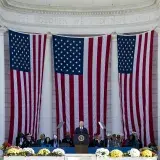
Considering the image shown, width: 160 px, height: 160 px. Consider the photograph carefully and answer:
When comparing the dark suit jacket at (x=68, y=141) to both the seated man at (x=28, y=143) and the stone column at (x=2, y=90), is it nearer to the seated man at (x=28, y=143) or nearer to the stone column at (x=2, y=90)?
the seated man at (x=28, y=143)

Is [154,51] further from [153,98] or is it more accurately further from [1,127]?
[1,127]

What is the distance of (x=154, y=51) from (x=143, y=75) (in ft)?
6.26

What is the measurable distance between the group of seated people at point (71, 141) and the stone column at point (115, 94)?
2468 mm

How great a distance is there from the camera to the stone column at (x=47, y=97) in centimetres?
4416

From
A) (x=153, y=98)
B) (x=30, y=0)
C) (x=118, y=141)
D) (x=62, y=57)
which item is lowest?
(x=118, y=141)

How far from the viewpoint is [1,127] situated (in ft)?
136

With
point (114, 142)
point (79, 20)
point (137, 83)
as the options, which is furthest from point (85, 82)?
point (114, 142)

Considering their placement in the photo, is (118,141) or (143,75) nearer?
(118,141)

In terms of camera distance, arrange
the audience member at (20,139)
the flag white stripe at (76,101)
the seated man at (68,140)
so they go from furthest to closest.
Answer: the flag white stripe at (76,101) < the audience member at (20,139) < the seated man at (68,140)

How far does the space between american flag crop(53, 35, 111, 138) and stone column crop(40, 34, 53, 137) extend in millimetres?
536

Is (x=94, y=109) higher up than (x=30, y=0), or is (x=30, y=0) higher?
(x=30, y=0)

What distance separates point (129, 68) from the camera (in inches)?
1715

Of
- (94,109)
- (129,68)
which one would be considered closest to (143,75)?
(129,68)

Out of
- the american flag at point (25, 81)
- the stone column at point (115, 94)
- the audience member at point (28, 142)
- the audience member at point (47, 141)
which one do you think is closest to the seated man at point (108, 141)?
the stone column at point (115, 94)
